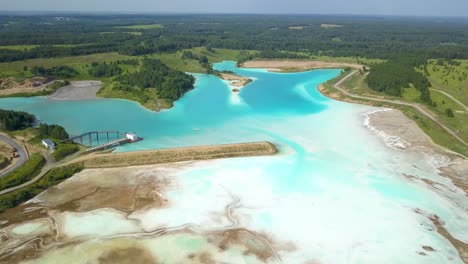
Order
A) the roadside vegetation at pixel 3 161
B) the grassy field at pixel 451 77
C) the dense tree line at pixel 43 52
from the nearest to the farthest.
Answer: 1. the roadside vegetation at pixel 3 161
2. the grassy field at pixel 451 77
3. the dense tree line at pixel 43 52

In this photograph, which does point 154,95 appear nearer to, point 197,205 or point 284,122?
point 284,122

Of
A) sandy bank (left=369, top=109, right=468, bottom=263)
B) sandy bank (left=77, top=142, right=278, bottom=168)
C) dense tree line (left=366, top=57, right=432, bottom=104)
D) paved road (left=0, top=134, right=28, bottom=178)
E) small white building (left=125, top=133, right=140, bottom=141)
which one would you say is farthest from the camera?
dense tree line (left=366, top=57, right=432, bottom=104)

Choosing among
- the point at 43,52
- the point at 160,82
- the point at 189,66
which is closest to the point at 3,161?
the point at 160,82

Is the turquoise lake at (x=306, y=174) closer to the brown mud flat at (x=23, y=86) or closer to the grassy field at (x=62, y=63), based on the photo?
the brown mud flat at (x=23, y=86)

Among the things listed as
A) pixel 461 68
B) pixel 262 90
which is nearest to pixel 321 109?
pixel 262 90

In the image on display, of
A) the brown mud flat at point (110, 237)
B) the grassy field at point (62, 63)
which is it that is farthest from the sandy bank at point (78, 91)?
the brown mud flat at point (110, 237)

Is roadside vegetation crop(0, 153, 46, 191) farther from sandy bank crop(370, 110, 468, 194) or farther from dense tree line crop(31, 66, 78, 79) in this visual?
dense tree line crop(31, 66, 78, 79)

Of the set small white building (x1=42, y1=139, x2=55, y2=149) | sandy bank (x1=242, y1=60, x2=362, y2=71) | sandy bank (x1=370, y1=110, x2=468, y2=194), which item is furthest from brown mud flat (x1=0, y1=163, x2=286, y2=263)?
sandy bank (x1=242, y1=60, x2=362, y2=71)
